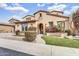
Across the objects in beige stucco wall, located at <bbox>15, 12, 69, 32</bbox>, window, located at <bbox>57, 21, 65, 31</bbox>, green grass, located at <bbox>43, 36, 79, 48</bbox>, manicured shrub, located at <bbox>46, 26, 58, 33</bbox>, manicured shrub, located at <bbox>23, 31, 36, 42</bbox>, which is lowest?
green grass, located at <bbox>43, 36, 79, 48</bbox>

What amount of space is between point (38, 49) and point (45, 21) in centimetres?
43

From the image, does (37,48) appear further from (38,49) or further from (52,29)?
(52,29)

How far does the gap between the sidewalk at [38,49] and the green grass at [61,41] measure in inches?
2.2

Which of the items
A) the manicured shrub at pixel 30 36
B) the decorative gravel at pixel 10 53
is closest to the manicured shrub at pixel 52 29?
the manicured shrub at pixel 30 36

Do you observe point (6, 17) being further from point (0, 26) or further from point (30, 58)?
point (30, 58)

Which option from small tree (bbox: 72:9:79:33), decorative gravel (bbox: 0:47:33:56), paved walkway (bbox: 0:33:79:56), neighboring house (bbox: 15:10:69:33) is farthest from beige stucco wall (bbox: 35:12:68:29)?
decorative gravel (bbox: 0:47:33:56)

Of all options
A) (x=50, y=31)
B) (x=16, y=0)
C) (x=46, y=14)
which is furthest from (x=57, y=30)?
(x=16, y=0)

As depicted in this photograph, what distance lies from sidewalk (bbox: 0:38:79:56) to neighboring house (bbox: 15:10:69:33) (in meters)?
0.22

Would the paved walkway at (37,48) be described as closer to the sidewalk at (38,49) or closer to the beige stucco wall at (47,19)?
the sidewalk at (38,49)

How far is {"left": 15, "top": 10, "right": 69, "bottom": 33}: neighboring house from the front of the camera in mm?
2479

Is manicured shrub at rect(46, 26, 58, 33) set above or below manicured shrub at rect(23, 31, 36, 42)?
above

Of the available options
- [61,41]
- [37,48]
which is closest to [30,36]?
[37,48]

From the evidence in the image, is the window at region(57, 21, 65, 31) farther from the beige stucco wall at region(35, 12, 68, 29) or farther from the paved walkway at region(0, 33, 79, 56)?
the paved walkway at region(0, 33, 79, 56)

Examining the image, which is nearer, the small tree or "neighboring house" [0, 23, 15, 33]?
the small tree
